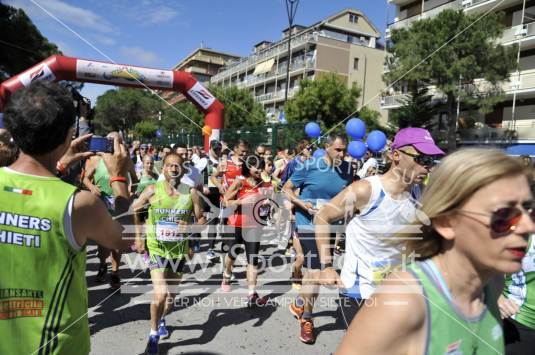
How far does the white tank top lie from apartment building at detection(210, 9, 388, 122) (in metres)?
36.8

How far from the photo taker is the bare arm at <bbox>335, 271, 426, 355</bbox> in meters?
0.97

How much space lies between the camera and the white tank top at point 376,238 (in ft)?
8.01

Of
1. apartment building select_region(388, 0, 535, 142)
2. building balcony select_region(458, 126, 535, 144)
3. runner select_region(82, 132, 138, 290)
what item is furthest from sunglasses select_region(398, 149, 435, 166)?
building balcony select_region(458, 126, 535, 144)

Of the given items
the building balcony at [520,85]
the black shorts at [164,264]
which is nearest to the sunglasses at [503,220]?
the black shorts at [164,264]

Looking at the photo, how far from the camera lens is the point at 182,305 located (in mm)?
4355

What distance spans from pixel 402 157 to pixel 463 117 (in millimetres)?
23642

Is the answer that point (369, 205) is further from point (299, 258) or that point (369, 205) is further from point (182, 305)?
point (182, 305)

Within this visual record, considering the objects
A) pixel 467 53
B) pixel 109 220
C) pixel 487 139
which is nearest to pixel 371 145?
pixel 109 220

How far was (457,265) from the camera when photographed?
1.16 metres

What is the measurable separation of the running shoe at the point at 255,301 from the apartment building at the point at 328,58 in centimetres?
3550

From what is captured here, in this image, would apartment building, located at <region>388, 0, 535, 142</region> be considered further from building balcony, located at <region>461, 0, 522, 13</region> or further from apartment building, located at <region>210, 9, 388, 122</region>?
apartment building, located at <region>210, 9, 388, 122</region>

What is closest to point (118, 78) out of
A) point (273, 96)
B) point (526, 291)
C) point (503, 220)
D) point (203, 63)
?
point (526, 291)

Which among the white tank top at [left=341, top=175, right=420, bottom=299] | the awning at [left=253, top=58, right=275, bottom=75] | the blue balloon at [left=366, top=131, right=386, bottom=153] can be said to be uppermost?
the awning at [left=253, top=58, right=275, bottom=75]

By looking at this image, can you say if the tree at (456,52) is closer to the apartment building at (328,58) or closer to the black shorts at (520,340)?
the black shorts at (520,340)
